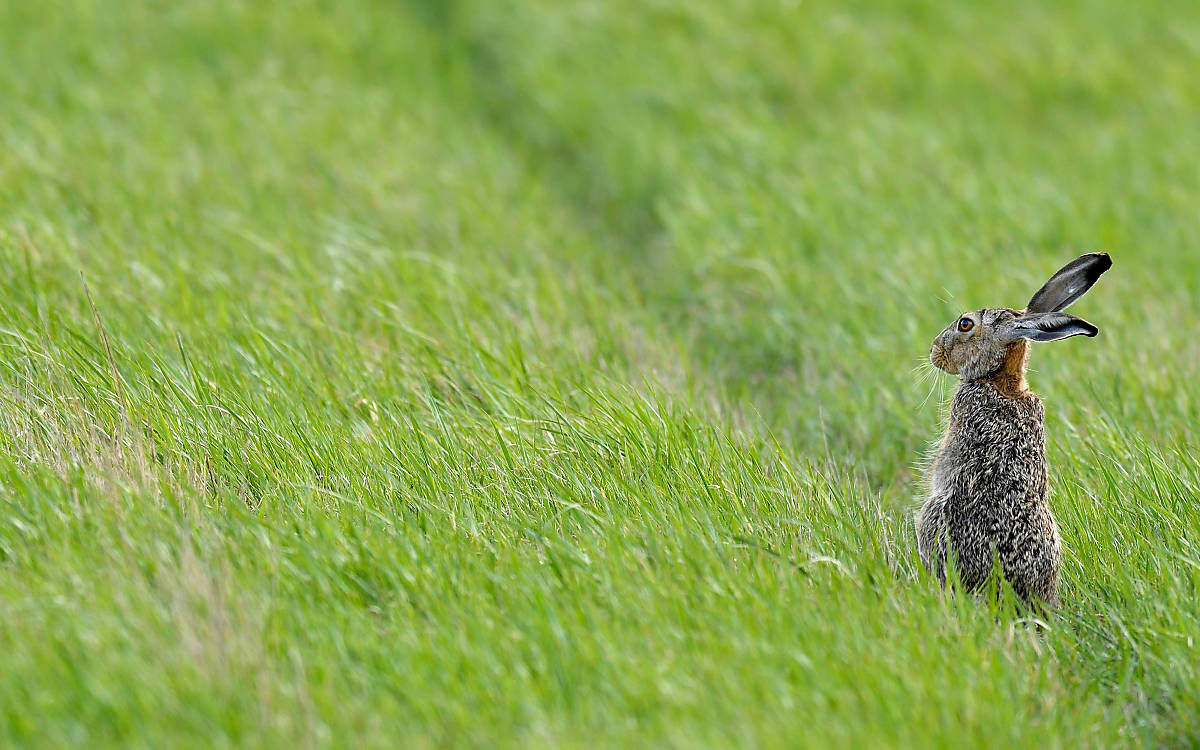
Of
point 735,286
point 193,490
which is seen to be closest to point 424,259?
point 735,286

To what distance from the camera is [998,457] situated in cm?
441

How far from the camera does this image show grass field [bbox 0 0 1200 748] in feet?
11.3

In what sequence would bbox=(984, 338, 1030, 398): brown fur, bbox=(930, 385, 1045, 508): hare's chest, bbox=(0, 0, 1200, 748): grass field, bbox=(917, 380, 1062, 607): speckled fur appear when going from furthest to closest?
bbox=(984, 338, 1030, 398): brown fur < bbox=(930, 385, 1045, 508): hare's chest < bbox=(917, 380, 1062, 607): speckled fur < bbox=(0, 0, 1200, 748): grass field

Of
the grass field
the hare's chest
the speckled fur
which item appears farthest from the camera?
the hare's chest

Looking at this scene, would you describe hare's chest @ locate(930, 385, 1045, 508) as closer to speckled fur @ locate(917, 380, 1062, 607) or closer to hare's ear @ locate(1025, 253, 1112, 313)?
speckled fur @ locate(917, 380, 1062, 607)

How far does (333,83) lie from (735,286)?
476 cm

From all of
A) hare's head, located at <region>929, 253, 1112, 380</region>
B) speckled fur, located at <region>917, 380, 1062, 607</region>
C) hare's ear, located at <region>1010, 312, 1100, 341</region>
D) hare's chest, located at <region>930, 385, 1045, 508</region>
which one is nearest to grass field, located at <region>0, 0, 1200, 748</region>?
speckled fur, located at <region>917, 380, 1062, 607</region>

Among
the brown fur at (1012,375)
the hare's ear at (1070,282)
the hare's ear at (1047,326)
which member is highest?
the hare's ear at (1070,282)

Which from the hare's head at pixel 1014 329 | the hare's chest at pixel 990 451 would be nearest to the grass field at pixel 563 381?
the hare's chest at pixel 990 451

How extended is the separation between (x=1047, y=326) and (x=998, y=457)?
516mm

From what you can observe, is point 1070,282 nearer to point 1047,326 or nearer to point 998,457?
point 1047,326

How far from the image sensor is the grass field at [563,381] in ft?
11.3

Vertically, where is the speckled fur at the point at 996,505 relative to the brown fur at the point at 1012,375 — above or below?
below

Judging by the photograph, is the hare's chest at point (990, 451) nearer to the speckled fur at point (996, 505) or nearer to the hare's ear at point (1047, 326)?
the speckled fur at point (996, 505)
